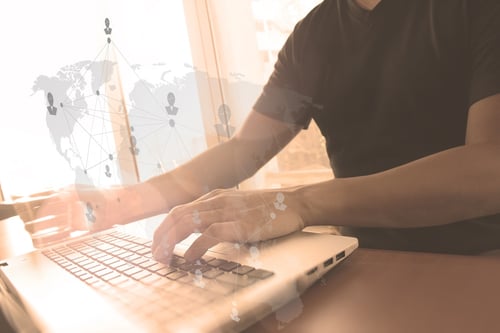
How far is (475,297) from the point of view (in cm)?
27

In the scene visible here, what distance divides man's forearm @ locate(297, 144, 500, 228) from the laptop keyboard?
14cm

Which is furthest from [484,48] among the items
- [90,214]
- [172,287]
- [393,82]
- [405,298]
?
[90,214]

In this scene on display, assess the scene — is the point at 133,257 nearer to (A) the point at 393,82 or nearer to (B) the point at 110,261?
(B) the point at 110,261

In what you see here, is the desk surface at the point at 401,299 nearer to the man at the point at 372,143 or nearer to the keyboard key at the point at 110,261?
the man at the point at 372,143

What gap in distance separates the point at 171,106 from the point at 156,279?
0.94ft

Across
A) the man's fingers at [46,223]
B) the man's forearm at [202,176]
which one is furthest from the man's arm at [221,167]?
the man's fingers at [46,223]

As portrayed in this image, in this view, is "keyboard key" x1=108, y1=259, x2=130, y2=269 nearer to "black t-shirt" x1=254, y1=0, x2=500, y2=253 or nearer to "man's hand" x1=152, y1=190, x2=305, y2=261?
"man's hand" x1=152, y1=190, x2=305, y2=261

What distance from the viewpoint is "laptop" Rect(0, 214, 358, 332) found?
26 centimetres

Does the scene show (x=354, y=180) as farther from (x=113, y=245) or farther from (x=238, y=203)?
(x=113, y=245)

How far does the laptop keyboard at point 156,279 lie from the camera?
28cm

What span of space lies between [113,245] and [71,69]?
27cm

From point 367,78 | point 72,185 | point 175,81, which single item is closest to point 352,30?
point 367,78

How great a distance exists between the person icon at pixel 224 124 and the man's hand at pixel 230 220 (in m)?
0.20

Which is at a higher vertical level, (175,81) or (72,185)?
(175,81)
